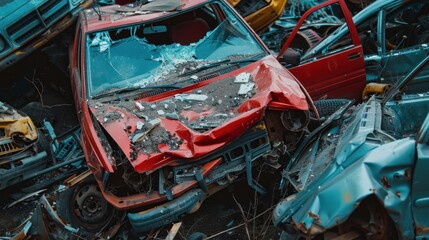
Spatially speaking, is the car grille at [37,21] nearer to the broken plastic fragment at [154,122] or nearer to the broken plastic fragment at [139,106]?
the broken plastic fragment at [139,106]

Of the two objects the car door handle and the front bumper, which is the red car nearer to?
the front bumper

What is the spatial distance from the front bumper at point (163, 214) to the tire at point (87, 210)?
0.83 m

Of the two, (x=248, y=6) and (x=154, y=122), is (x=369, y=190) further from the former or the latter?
(x=248, y=6)

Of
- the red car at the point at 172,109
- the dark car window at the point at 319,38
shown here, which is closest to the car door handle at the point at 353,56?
the dark car window at the point at 319,38

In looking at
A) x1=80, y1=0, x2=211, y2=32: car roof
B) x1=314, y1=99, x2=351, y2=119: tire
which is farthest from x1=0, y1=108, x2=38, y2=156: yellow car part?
x1=314, y1=99, x2=351, y2=119: tire

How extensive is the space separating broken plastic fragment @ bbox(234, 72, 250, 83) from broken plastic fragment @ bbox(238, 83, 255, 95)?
0.09 metres

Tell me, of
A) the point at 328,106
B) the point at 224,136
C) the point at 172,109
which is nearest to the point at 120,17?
the point at 172,109

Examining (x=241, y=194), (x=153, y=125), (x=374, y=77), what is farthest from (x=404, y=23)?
(x=153, y=125)

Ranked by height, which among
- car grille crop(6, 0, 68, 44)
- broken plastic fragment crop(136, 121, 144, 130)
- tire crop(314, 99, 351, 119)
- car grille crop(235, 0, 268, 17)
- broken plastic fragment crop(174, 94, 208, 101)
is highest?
car grille crop(6, 0, 68, 44)

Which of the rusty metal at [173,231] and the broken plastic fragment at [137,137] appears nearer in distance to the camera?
the rusty metal at [173,231]

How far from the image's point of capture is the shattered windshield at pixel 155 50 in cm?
597

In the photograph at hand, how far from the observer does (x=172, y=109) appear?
5.43m

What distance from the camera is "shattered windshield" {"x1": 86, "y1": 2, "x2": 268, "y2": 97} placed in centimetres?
597

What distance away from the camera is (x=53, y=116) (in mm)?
8422
